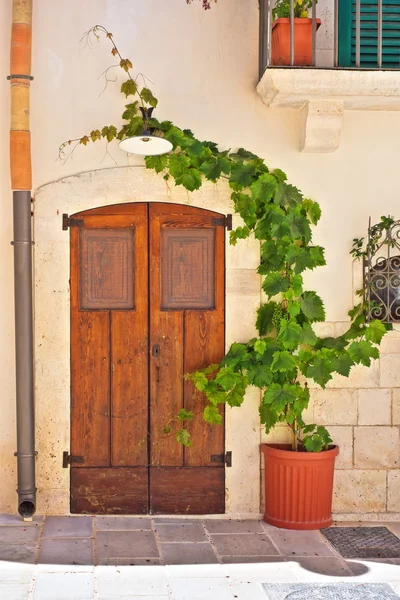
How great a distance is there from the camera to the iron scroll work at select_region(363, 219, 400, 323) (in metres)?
5.77

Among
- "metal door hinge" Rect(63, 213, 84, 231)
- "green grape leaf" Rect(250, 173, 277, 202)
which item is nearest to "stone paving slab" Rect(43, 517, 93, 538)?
"metal door hinge" Rect(63, 213, 84, 231)

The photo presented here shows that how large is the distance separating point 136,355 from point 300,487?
1.50m

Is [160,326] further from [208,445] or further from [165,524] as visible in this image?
[165,524]

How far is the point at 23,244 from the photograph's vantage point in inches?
218

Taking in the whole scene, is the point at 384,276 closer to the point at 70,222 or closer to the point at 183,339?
the point at 183,339

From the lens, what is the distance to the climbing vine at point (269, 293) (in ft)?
18.1

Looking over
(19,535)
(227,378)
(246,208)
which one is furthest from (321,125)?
(19,535)

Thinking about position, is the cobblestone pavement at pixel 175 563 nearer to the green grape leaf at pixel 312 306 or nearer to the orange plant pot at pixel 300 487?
the orange plant pot at pixel 300 487

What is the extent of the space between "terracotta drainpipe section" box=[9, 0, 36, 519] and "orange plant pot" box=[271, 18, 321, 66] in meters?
1.76

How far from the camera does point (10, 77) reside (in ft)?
18.0

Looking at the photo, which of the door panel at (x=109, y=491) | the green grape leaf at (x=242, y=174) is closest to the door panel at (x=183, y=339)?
the door panel at (x=109, y=491)

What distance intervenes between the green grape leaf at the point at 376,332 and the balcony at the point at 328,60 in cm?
134

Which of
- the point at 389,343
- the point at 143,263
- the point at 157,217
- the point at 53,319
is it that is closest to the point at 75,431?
the point at 53,319

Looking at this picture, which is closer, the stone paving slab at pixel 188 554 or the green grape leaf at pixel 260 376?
the stone paving slab at pixel 188 554
